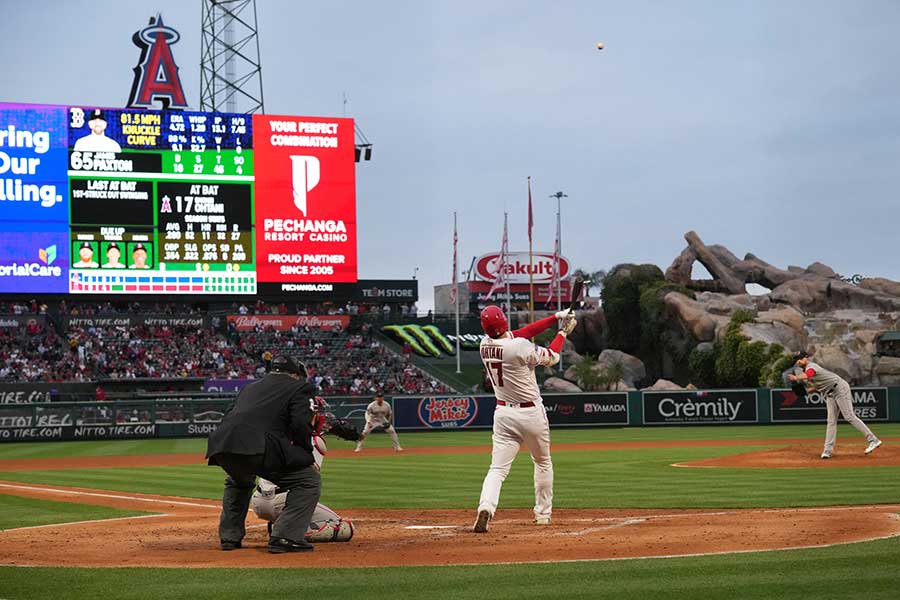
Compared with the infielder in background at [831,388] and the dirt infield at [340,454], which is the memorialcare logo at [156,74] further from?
the infielder in background at [831,388]

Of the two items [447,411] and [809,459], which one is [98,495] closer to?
[809,459]

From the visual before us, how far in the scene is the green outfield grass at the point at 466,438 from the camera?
1249 inches

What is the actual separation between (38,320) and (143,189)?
9090 mm

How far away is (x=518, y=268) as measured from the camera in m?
77.2

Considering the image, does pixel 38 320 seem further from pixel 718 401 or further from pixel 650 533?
pixel 650 533

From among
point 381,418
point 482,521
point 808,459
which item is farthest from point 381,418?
point 482,521

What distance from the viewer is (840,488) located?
1492 centimetres

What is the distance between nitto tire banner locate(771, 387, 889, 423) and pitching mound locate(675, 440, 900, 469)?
1838 centimetres

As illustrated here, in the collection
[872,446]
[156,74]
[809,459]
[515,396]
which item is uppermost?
[156,74]

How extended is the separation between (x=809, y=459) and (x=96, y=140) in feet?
111

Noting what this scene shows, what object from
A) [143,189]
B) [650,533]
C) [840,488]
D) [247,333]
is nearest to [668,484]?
[840,488]

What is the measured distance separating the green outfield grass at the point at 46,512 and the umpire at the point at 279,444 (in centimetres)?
437

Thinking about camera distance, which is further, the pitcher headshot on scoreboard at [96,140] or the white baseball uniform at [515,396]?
the pitcher headshot on scoreboard at [96,140]

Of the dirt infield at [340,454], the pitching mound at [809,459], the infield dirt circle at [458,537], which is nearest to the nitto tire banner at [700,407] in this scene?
the dirt infield at [340,454]
